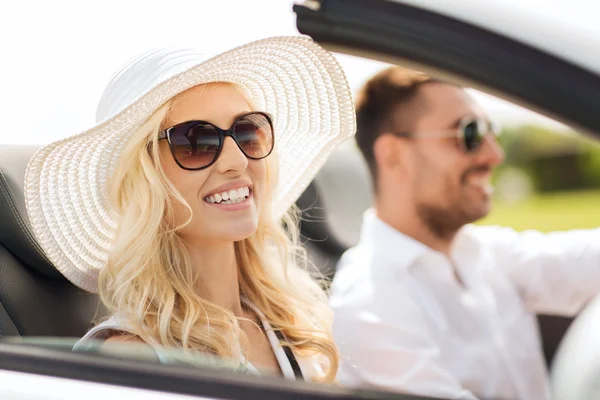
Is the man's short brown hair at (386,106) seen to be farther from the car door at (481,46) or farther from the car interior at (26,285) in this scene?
the car door at (481,46)

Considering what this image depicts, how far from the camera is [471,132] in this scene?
2502 millimetres

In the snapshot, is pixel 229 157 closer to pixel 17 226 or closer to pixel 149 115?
pixel 149 115

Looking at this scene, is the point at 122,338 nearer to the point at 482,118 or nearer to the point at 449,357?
the point at 449,357

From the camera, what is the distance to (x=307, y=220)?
2.82 meters

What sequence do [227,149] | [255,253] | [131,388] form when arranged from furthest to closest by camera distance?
[255,253] → [227,149] → [131,388]

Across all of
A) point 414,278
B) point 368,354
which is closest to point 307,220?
point 414,278

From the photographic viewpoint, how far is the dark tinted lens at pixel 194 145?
164 cm

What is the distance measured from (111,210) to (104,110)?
0.82ft

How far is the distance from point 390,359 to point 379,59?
1.37m

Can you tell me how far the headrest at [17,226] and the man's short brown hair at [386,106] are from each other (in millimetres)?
1189

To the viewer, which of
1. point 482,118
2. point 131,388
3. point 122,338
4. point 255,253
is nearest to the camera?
point 131,388

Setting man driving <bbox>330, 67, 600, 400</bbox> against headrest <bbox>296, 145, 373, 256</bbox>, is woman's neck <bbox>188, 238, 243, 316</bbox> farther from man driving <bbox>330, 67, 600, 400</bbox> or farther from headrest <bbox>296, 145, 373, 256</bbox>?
headrest <bbox>296, 145, 373, 256</bbox>

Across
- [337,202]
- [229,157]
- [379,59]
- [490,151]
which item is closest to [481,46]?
[379,59]

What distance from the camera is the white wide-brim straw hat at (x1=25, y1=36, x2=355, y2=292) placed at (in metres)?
1.66
